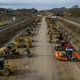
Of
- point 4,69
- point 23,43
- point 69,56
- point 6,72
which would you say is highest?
point 4,69

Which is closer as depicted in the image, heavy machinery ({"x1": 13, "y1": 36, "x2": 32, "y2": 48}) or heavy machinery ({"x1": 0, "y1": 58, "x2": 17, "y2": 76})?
heavy machinery ({"x1": 0, "y1": 58, "x2": 17, "y2": 76})

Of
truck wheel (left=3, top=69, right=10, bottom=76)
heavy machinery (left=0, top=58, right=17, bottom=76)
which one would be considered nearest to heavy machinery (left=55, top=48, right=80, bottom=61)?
heavy machinery (left=0, top=58, right=17, bottom=76)

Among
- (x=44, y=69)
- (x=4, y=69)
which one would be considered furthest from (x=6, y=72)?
(x=44, y=69)

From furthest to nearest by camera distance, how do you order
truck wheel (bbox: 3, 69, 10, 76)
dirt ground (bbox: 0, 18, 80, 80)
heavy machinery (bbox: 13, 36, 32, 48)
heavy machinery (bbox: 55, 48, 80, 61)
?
heavy machinery (bbox: 13, 36, 32, 48)
heavy machinery (bbox: 55, 48, 80, 61)
truck wheel (bbox: 3, 69, 10, 76)
dirt ground (bbox: 0, 18, 80, 80)

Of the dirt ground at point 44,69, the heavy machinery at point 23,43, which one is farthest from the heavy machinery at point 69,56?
the heavy machinery at point 23,43

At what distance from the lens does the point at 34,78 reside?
26859 mm

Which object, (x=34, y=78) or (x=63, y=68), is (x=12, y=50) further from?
(x=34, y=78)

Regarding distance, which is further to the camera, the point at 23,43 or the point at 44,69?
the point at 23,43

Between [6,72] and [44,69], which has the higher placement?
[6,72]

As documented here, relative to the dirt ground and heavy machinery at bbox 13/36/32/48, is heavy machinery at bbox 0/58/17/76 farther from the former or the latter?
heavy machinery at bbox 13/36/32/48

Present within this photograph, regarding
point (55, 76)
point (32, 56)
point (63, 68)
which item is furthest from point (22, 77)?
point (32, 56)

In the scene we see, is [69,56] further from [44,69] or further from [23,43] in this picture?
[23,43]

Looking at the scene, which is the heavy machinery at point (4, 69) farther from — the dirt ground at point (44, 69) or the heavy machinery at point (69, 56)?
the heavy machinery at point (69, 56)

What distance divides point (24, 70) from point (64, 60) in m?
7.34
